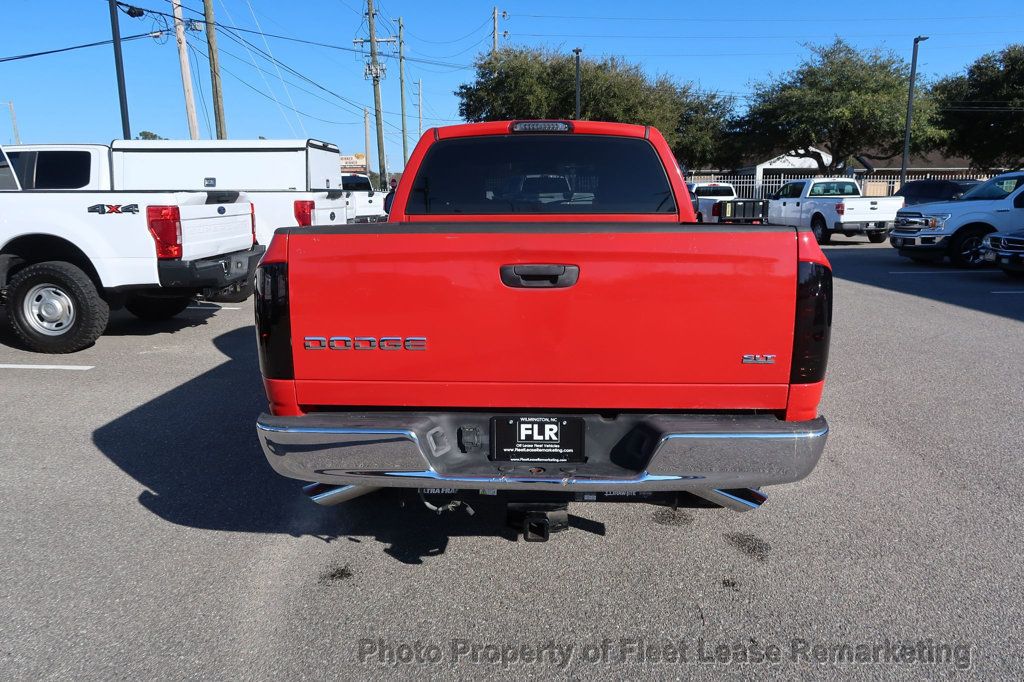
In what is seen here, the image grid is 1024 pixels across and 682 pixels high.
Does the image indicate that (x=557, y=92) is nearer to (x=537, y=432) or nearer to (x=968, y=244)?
(x=968, y=244)

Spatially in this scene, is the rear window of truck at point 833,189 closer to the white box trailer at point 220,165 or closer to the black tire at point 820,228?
the black tire at point 820,228

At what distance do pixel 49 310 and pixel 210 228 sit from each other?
1.82 metres

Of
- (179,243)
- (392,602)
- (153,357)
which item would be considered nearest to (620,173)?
(392,602)

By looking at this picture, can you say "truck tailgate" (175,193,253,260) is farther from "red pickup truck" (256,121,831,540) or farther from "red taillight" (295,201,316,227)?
"red pickup truck" (256,121,831,540)

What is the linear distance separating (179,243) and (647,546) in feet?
18.7

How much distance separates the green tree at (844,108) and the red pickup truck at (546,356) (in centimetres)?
4050

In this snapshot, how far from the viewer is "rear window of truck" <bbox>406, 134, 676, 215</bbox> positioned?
4.54 meters

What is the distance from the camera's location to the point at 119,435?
210 inches

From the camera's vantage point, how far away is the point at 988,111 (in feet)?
141

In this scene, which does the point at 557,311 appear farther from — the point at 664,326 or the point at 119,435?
the point at 119,435

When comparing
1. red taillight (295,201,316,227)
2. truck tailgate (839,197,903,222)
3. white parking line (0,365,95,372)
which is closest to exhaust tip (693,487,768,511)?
white parking line (0,365,95,372)

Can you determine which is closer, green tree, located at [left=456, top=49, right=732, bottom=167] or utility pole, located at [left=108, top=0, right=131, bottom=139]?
utility pole, located at [left=108, top=0, right=131, bottom=139]

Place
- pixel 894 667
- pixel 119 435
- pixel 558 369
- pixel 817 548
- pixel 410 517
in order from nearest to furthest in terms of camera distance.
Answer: pixel 894 667 → pixel 558 369 → pixel 817 548 → pixel 410 517 → pixel 119 435

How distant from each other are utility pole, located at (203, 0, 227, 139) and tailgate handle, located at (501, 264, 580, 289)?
2008 centimetres
